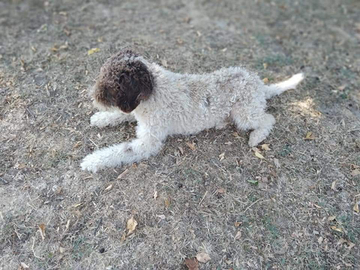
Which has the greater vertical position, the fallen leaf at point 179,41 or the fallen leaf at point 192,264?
the fallen leaf at point 179,41

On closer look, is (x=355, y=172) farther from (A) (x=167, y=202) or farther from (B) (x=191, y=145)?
(A) (x=167, y=202)

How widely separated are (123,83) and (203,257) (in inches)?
77.7

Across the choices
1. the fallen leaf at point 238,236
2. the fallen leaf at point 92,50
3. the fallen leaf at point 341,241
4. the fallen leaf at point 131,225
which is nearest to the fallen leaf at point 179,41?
the fallen leaf at point 92,50

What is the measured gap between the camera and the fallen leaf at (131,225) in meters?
3.44

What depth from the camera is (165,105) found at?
12.5ft

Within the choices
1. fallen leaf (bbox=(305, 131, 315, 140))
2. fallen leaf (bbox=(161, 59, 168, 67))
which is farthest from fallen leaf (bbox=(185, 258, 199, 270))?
fallen leaf (bbox=(161, 59, 168, 67))

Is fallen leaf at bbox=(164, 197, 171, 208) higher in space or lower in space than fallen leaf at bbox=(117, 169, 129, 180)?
lower

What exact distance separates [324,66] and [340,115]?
4.52 feet

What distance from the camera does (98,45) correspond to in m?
5.54

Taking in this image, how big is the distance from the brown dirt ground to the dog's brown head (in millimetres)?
859

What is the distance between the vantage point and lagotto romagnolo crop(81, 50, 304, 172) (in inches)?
136

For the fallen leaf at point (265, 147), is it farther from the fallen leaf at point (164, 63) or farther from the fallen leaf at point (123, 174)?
the fallen leaf at point (164, 63)

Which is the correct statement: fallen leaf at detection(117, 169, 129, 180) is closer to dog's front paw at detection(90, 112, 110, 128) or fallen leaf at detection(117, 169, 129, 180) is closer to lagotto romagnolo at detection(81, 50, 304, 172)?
lagotto romagnolo at detection(81, 50, 304, 172)

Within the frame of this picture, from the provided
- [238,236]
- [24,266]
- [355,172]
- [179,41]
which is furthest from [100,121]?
[355,172]
